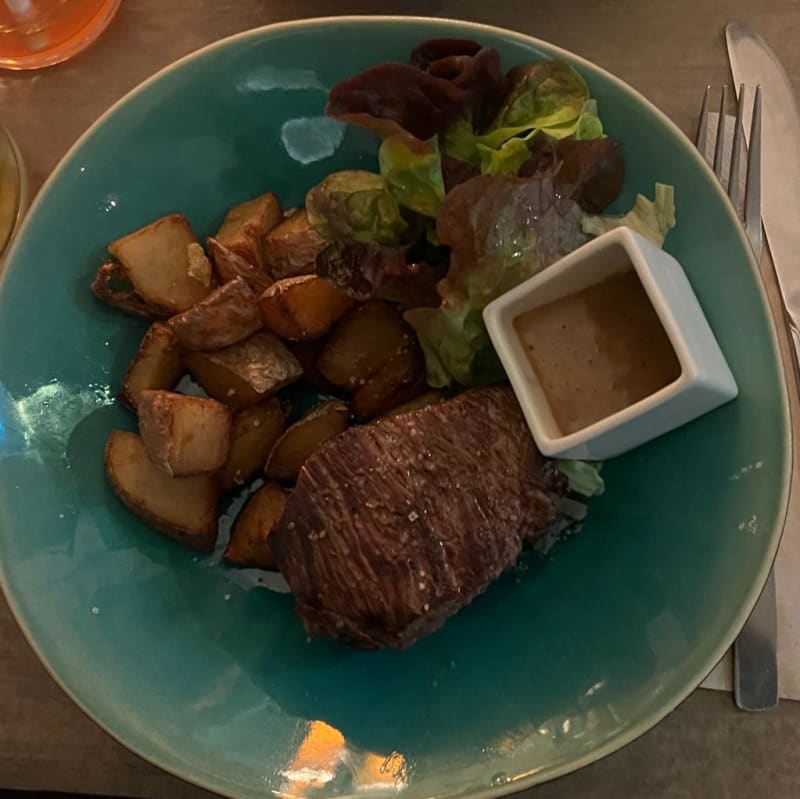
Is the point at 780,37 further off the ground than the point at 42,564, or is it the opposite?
the point at 780,37

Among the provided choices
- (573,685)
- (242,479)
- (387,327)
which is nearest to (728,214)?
(387,327)

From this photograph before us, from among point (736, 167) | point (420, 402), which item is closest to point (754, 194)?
point (736, 167)

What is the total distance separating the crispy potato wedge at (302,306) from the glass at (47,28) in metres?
0.75

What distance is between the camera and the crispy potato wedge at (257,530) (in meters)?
1.39

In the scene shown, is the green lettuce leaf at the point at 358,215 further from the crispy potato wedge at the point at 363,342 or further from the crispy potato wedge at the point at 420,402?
the crispy potato wedge at the point at 420,402

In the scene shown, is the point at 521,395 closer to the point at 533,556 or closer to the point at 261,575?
the point at 533,556

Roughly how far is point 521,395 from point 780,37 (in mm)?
900

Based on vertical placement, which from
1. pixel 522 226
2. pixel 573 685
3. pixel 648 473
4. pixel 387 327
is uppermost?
pixel 522 226

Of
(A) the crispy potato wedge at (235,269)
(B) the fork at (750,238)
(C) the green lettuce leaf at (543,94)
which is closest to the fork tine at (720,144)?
(B) the fork at (750,238)

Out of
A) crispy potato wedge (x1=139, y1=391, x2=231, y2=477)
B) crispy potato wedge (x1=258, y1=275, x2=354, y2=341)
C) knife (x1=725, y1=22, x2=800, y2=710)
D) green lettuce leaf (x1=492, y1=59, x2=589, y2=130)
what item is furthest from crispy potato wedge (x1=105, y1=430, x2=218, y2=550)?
knife (x1=725, y1=22, x2=800, y2=710)

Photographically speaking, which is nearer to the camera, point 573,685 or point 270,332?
point 573,685

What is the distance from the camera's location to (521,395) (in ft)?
4.02

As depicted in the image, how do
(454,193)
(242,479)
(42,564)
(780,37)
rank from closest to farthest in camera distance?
(454,193), (42,564), (242,479), (780,37)

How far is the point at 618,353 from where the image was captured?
3.92 feet
